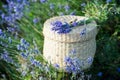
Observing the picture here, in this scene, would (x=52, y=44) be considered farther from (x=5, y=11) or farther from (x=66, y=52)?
(x=5, y=11)

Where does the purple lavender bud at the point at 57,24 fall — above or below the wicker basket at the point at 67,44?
above

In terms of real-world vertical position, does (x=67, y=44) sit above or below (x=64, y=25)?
below

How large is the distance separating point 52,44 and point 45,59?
0.20 meters

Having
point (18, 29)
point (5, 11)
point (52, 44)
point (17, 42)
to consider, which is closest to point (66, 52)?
point (52, 44)

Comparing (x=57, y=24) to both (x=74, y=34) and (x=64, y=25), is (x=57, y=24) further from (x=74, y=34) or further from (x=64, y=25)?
(x=74, y=34)

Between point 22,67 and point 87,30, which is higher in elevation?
point 87,30

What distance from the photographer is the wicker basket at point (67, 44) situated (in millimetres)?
3051

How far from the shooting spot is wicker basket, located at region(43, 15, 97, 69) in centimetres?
305

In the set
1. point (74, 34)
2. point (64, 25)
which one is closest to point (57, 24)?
point (64, 25)

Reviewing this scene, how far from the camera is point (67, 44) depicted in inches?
121

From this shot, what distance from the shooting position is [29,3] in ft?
13.9

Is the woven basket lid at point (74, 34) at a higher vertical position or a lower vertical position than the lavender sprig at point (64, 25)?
lower

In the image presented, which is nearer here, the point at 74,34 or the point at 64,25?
the point at 74,34

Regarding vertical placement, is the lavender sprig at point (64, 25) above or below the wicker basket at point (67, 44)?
above
